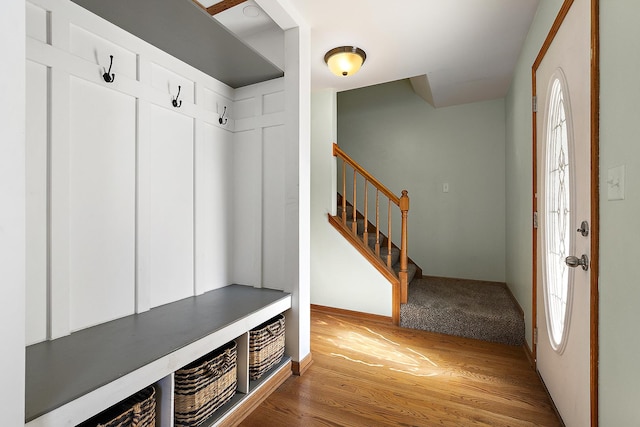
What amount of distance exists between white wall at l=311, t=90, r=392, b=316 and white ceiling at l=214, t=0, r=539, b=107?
40cm

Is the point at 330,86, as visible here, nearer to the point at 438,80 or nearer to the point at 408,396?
the point at 438,80

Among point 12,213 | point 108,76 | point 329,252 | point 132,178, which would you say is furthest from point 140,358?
point 329,252

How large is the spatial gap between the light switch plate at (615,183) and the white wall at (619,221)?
18 mm

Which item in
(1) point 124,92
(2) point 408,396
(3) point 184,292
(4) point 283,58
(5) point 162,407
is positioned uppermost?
(4) point 283,58

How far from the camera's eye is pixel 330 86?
A: 10.0ft

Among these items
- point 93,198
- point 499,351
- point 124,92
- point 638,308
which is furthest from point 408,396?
point 124,92

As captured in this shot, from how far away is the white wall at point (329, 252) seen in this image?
288 cm

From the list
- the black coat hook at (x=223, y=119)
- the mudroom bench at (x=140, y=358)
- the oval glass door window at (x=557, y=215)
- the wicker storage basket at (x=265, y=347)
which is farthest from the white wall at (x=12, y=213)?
the oval glass door window at (x=557, y=215)

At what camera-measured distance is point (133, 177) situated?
1539mm

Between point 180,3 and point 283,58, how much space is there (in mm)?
875

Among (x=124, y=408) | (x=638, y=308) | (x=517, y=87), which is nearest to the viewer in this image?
(x=638, y=308)

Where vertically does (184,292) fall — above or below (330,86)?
below

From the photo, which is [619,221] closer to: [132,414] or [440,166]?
[132,414]

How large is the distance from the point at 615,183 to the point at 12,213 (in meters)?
1.69
